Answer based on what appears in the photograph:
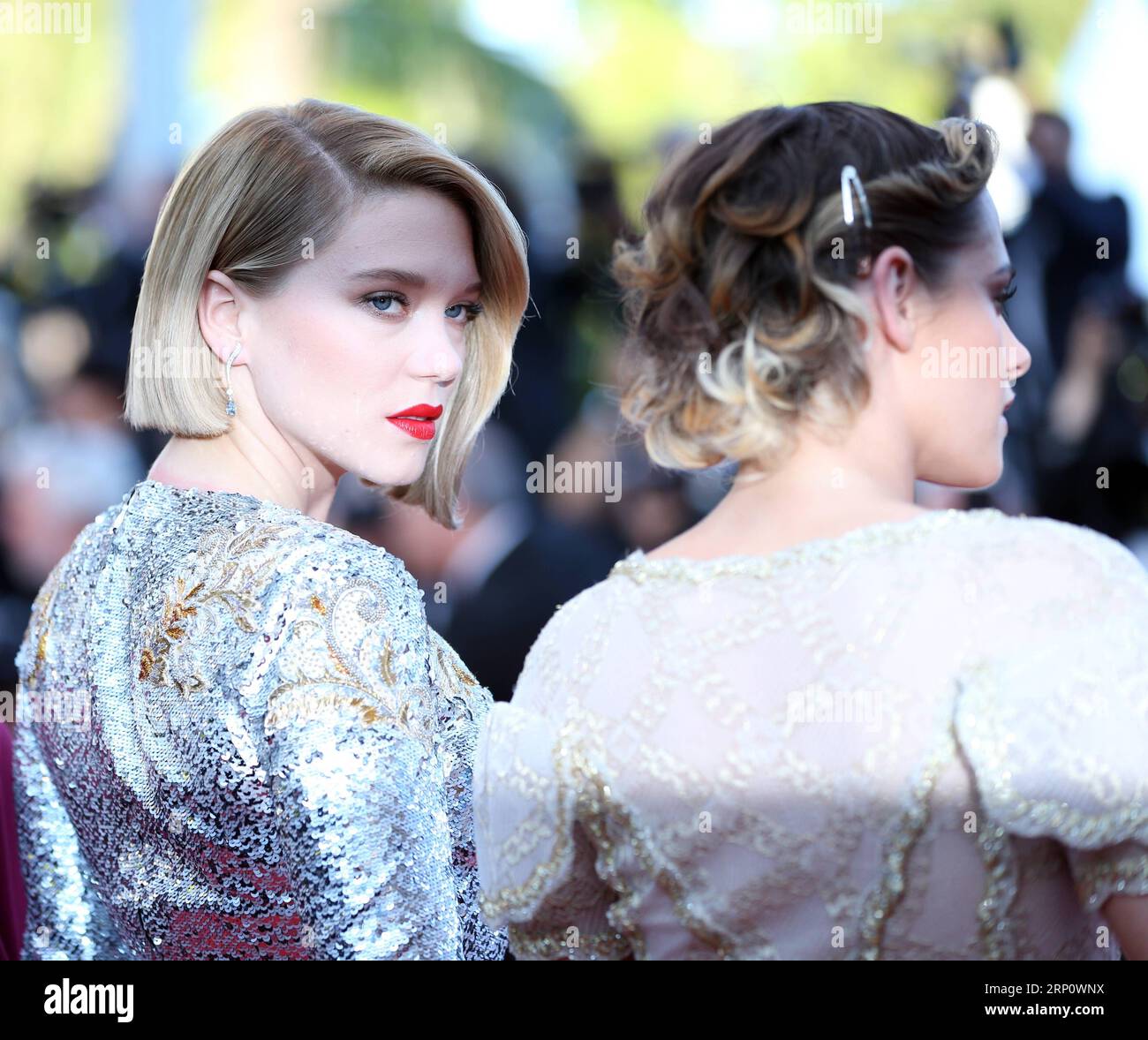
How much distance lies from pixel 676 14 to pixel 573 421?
1.18m

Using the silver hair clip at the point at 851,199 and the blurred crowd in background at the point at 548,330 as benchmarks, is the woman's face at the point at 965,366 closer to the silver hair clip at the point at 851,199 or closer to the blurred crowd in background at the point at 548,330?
the silver hair clip at the point at 851,199

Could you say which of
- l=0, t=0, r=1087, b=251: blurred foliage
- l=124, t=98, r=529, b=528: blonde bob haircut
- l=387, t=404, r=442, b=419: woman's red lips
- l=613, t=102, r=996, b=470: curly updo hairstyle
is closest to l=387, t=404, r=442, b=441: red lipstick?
l=387, t=404, r=442, b=419: woman's red lips

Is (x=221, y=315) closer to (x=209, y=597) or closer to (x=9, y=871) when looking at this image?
(x=209, y=597)

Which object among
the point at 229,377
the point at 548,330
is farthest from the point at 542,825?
the point at 548,330

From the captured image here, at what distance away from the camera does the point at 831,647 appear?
1205 mm

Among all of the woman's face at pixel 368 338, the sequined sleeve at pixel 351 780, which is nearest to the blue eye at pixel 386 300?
the woman's face at pixel 368 338

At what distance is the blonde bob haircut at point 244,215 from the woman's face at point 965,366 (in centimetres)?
80

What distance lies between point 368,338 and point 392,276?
90 millimetres

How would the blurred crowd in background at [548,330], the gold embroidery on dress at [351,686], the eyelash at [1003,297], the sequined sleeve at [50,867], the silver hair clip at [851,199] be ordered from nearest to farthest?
1. the silver hair clip at [851,199]
2. the eyelash at [1003,297]
3. the gold embroidery on dress at [351,686]
4. the sequined sleeve at [50,867]
5. the blurred crowd in background at [548,330]

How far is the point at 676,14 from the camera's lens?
3.81 m

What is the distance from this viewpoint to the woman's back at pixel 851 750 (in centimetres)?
113

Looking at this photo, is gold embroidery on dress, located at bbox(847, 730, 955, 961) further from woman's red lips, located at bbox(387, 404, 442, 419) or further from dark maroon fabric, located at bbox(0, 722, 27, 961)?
dark maroon fabric, located at bbox(0, 722, 27, 961)

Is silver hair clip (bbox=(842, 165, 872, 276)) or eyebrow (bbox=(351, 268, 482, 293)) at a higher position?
silver hair clip (bbox=(842, 165, 872, 276))

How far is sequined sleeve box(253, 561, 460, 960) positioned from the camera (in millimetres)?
1475
